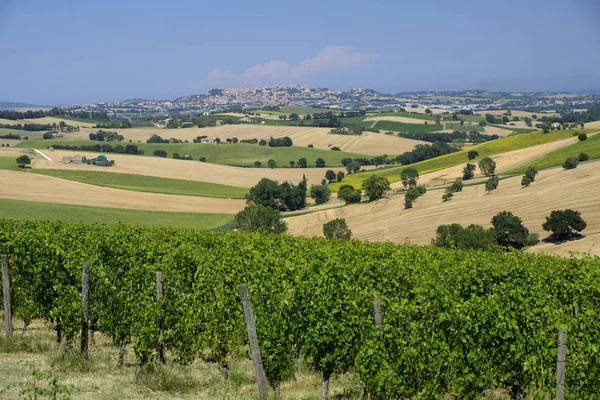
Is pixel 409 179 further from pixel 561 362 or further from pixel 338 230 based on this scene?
pixel 561 362

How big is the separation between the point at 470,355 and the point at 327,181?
94.9 metres

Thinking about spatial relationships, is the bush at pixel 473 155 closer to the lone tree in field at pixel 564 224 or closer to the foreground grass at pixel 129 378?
the lone tree in field at pixel 564 224

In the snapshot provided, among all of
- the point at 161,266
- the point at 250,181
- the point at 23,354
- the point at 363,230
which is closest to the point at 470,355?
the point at 161,266

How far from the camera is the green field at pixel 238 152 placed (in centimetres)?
12774

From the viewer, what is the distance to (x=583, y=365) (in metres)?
10.6

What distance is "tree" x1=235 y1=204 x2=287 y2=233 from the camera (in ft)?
199

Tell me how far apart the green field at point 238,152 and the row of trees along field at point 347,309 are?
352 feet

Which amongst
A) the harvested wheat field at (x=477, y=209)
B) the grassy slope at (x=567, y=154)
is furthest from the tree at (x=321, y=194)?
the grassy slope at (x=567, y=154)

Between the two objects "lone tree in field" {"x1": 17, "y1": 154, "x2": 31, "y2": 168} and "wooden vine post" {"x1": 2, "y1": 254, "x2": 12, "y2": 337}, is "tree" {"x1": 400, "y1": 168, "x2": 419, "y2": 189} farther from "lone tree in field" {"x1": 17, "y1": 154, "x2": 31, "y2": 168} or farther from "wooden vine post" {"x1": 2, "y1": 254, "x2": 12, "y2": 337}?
Answer: "wooden vine post" {"x1": 2, "y1": 254, "x2": 12, "y2": 337}

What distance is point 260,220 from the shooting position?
200ft

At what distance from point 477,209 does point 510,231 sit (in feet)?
38.1

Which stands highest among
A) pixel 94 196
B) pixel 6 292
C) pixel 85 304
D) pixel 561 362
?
pixel 561 362

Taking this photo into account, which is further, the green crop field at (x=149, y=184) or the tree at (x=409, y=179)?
the green crop field at (x=149, y=184)

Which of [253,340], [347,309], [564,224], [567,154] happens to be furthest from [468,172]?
[253,340]
